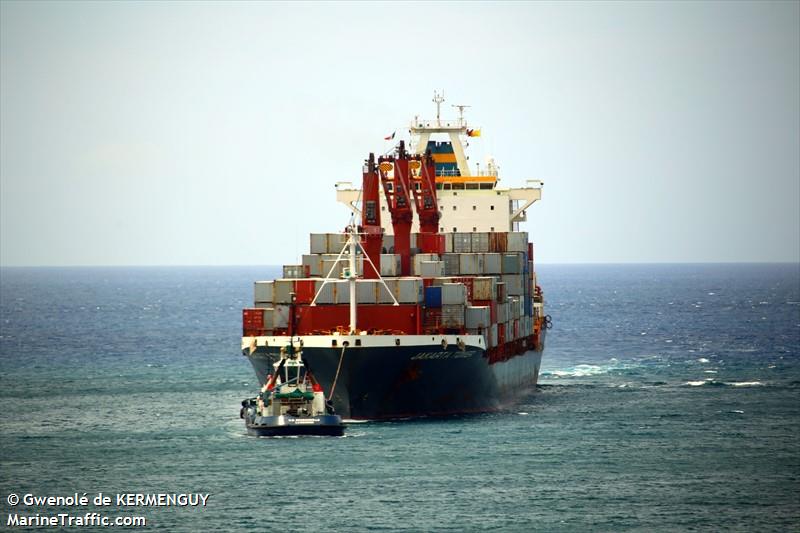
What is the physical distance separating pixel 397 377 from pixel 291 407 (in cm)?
560

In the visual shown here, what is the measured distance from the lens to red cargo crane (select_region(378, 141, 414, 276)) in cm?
6962

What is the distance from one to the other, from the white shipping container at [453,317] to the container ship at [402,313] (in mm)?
44

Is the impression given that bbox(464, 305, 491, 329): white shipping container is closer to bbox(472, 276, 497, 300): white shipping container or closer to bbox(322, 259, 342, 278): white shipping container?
bbox(472, 276, 497, 300): white shipping container

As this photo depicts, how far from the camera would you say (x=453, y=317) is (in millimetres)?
64312

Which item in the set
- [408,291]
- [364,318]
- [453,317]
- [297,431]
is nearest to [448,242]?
[453,317]

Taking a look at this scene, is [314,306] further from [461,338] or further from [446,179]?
[446,179]

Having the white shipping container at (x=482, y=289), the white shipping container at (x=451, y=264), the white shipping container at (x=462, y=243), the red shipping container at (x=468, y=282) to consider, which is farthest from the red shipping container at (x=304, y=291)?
the white shipping container at (x=462, y=243)

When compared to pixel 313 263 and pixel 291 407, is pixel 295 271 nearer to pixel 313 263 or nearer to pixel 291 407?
pixel 313 263

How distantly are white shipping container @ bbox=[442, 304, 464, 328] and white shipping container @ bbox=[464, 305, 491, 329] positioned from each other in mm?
578

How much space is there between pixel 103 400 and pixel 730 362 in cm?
4193

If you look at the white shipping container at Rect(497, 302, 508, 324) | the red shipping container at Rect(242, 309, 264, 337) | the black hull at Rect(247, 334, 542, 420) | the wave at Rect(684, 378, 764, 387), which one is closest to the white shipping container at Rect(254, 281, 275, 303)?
the red shipping container at Rect(242, 309, 264, 337)

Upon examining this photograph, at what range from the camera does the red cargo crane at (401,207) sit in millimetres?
69625

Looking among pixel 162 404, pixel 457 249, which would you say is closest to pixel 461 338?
pixel 457 249

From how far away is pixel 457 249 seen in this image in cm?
7394
